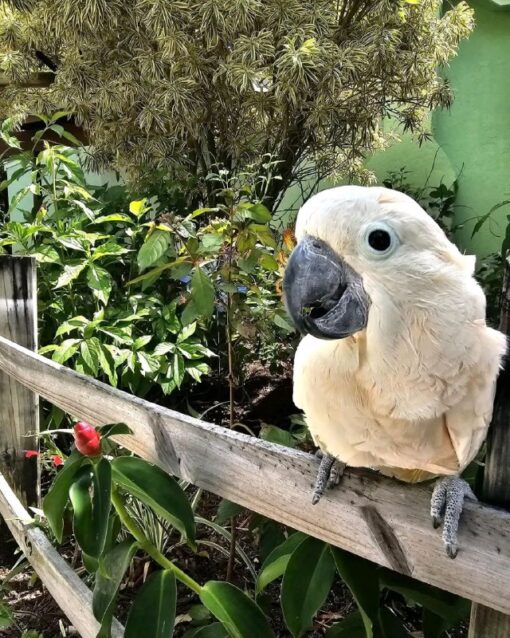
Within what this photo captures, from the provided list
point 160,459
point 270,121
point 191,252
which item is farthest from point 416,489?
point 270,121

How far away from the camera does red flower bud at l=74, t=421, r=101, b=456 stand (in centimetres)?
94

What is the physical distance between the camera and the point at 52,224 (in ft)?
7.09

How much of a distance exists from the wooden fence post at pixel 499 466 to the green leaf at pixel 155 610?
0.50m

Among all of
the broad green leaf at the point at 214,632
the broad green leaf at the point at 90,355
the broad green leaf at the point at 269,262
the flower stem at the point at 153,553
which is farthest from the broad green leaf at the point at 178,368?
the broad green leaf at the point at 214,632

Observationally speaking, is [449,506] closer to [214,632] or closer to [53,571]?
[214,632]

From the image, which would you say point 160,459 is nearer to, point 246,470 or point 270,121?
point 246,470

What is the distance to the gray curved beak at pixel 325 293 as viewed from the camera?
24.9 inches

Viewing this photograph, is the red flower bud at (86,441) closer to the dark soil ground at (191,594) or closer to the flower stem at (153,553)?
the flower stem at (153,553)

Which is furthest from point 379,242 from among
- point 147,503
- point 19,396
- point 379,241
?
point 19,396

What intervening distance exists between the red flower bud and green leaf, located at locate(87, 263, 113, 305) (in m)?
1.07

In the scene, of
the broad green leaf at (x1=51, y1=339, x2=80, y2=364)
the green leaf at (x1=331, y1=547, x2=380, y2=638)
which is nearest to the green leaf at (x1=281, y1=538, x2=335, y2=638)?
the green leaf at (x1=331, y1=547, x2=380, y2=638)

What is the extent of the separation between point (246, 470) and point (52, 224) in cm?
163

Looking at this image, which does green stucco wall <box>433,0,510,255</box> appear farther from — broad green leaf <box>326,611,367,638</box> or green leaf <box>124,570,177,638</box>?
green leaf <box>124,570,177,638</box>

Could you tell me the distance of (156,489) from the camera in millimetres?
957
